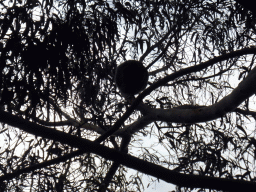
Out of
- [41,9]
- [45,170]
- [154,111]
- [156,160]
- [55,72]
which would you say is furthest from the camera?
[156,160]

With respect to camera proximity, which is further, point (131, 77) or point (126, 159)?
point (131, 77)

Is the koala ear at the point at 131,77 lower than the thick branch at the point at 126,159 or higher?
higher

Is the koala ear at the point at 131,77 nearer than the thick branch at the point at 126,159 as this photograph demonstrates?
No

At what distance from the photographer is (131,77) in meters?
1.94

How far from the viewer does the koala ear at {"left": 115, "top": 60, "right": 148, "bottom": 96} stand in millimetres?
1945

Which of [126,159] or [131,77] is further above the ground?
[131,77]

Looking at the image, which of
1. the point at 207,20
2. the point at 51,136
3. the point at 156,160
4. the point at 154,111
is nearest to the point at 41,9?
the point at 154,111

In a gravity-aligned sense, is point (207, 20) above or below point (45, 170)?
above

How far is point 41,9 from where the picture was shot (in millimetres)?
1776

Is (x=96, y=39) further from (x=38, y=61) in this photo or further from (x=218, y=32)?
(x=218, y=32)

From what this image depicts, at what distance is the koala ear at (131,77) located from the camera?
1945 mm

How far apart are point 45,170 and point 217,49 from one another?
1647 millimetres

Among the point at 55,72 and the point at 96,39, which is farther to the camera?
the point at 96,39

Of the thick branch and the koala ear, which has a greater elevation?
the koala ear
